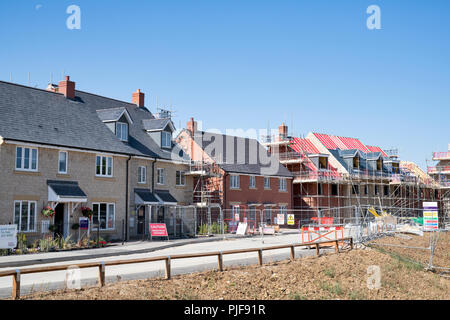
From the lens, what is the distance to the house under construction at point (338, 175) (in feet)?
175

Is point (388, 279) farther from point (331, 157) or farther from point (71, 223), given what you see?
point (331, 157)

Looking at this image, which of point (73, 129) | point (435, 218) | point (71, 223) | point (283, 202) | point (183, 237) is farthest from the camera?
point (283, 202)

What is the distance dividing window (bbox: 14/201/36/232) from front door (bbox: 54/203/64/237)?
1529 millimetres

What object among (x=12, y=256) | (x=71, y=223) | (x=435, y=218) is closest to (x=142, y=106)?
(x=71, y=223)

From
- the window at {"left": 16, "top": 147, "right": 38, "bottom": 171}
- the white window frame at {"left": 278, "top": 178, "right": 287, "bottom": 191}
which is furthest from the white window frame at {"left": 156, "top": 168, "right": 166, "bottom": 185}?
the white window frame at {"left": 278, "top": 178, "right": 287, "bottom": 191}

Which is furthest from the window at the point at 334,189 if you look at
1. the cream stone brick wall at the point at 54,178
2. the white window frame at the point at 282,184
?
the cream stone brick wall at the point at 54,178

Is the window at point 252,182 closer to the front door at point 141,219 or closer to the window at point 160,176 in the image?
the window at point 160,176

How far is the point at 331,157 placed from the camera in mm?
56875

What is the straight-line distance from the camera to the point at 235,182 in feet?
147

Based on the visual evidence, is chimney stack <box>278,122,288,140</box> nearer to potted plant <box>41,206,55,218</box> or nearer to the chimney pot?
the chimney pot

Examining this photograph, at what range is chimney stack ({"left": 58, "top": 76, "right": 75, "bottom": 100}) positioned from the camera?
34375 millimetres

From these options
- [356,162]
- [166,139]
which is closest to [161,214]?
[166,139]
